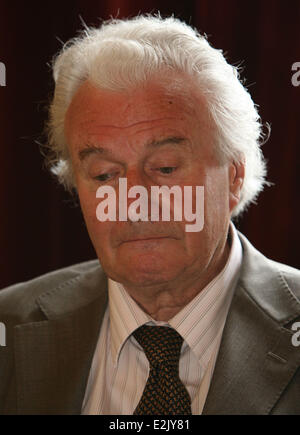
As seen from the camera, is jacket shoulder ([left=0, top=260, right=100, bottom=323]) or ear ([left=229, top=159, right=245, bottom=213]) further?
jacket shoulder ([left=0, top=260, right=100, bottom=323])

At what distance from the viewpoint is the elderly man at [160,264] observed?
1.36 metres

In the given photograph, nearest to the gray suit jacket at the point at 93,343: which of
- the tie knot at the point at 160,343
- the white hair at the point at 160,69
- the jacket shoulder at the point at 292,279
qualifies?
the jacket shoulder at the point at 292,279

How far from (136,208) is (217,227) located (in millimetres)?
230

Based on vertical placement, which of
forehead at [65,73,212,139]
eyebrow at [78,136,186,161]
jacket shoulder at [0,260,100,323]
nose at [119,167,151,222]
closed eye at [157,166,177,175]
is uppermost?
forehead at [65,73,212,139]

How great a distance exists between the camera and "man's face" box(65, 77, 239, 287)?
4.47 feet

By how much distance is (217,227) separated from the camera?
1.45m

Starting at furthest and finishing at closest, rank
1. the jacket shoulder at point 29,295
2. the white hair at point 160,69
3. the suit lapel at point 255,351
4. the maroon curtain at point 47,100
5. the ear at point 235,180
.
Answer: the maroon curtain at point 47,100 → the jacket shoulder at point 29,295 → the ear at point 235,180 → the white hair at point 160,69 → the suit lapel at point 255,351

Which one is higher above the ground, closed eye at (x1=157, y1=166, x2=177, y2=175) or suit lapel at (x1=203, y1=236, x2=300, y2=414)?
closed eye at (x1=157, y1=166, x2=177, y2=175)

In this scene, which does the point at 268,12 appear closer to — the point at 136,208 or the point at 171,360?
the point at 136,208

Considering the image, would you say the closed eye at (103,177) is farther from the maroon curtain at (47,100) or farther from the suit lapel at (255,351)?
the maroon curtain at (47,100)

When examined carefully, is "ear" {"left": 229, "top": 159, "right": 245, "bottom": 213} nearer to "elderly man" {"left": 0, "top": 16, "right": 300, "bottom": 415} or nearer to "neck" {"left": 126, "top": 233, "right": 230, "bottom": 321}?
"elderly man" {"left": 0, "top": 16, "right": 300, "bottom": 415}

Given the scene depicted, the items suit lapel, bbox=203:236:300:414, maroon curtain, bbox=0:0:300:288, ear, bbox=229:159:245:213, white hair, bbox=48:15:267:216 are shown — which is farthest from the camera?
maroon curtain, bbox=0:0:300:288

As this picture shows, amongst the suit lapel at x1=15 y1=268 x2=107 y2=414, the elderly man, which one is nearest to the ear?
the elderly man

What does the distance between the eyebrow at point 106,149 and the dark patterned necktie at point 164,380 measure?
1.56 ft
